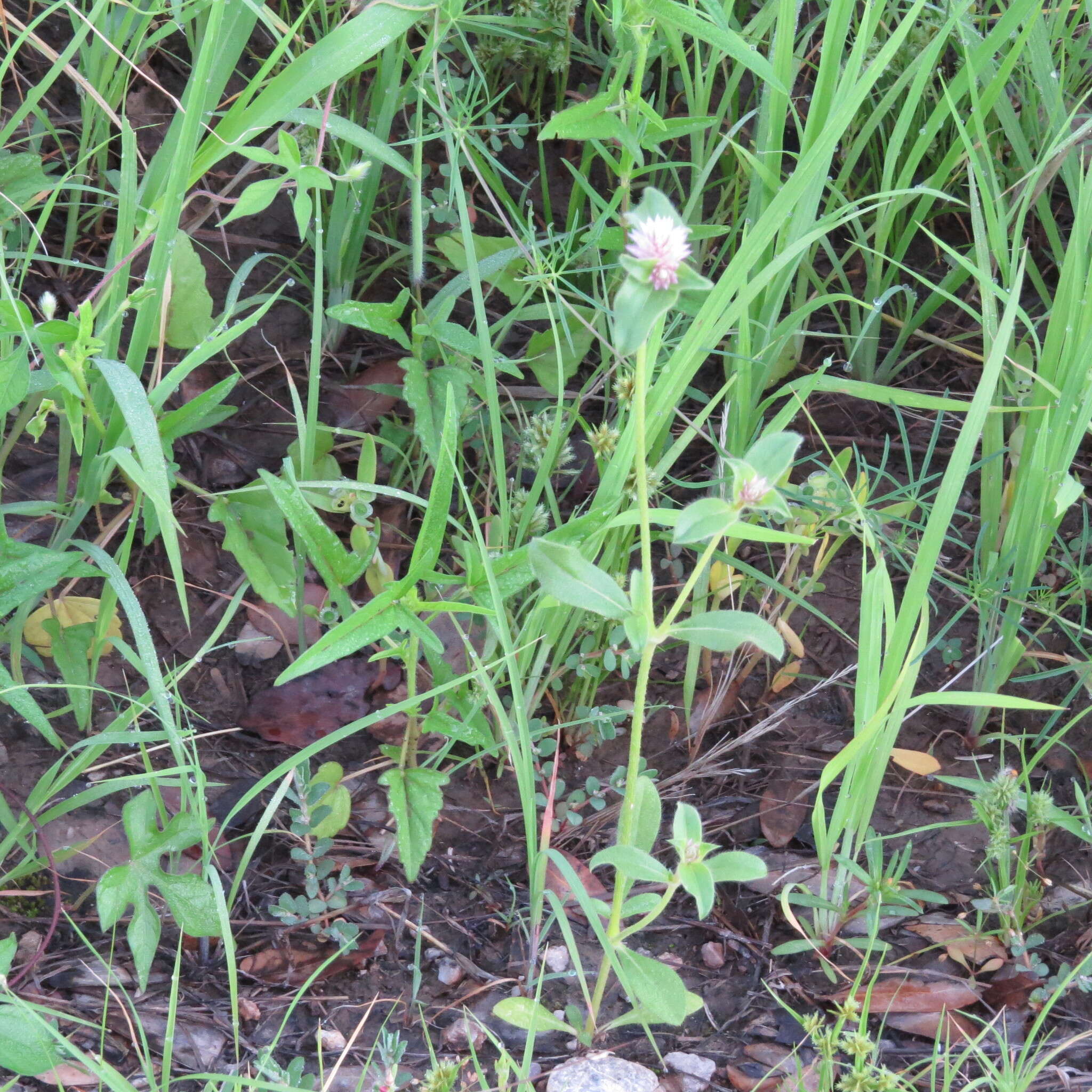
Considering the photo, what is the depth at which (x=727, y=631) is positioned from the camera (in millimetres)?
953

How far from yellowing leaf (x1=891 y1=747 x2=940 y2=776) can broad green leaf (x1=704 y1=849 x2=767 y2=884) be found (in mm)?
614

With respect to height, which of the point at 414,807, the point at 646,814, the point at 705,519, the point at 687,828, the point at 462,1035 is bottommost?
the point at 462,1035

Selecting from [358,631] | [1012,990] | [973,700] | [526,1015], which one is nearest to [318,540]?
[358,631]

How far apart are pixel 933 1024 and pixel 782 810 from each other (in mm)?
339

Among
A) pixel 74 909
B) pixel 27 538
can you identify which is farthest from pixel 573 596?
pixel 27 538

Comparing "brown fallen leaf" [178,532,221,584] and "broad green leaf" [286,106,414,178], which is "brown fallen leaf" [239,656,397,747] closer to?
Answer: "brown fallen leaf" [178,532,221,584]

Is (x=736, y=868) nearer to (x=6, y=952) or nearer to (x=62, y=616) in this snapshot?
(x=6, y=952)

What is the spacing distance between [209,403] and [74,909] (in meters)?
0.68

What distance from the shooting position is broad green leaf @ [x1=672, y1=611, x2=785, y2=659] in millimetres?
921

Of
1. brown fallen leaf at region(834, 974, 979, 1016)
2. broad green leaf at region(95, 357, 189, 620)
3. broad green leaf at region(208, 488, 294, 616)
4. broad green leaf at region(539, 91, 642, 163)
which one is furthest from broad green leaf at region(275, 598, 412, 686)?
brown fallen leaf at region(834, 974, 979, 1016)

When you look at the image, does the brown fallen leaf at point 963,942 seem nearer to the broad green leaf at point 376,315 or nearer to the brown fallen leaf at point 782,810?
the brown fallen leaf at point 782,810

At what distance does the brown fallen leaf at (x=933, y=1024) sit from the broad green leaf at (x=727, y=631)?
0.65m

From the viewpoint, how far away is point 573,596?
0.96 meters

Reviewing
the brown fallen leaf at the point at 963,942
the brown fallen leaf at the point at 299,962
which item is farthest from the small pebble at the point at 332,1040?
the brown fallen leaf at the point at 963,942
